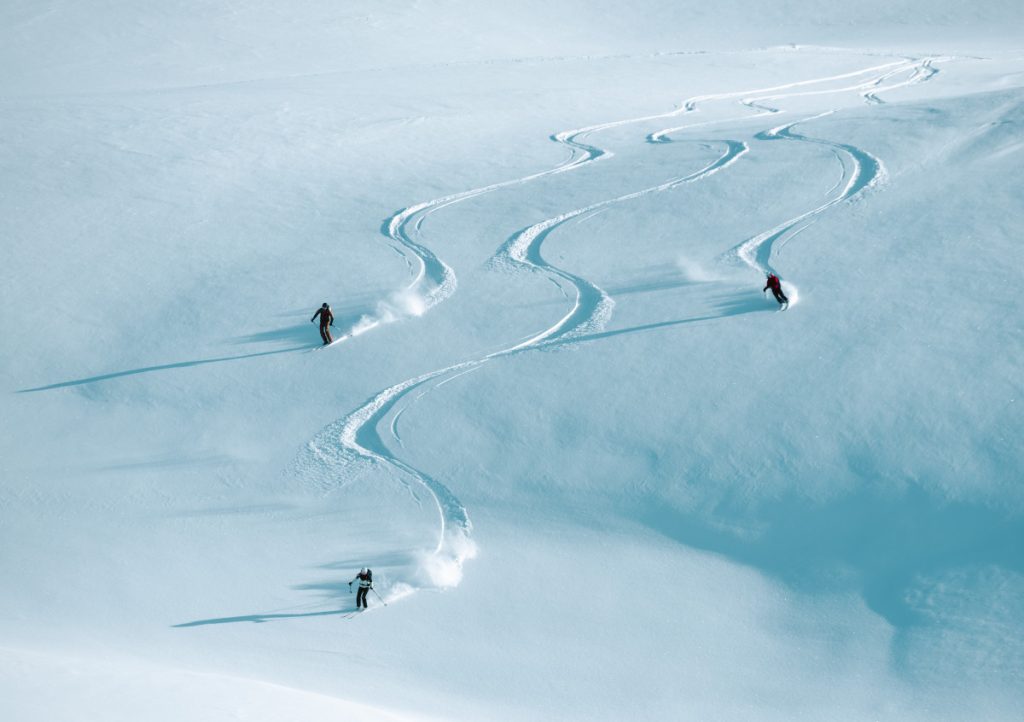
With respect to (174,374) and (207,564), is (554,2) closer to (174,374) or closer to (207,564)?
(174,374)

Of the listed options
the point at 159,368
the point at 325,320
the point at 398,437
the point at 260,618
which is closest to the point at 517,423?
the point at 398,437

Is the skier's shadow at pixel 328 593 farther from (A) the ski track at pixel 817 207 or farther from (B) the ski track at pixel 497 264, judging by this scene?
(A) the ski track at pixel 817 207

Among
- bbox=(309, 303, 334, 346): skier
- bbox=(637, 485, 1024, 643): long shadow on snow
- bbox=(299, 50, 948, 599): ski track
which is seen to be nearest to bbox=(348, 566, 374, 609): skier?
bbox=(299, 50, 948, 599): ski track

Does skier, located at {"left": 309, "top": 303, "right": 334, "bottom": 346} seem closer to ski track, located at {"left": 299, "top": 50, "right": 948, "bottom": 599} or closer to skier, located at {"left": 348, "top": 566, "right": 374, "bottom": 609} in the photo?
ski track, located at {"left": 299, "top": 50, "right": 948, "bottom": 599}

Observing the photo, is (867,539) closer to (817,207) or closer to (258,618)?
(258,618)

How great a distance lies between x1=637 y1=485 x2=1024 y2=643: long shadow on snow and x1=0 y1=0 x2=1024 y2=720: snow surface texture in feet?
0.13

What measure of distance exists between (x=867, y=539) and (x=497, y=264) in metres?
9.21

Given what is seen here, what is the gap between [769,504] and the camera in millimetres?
13336

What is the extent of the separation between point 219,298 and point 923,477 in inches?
498

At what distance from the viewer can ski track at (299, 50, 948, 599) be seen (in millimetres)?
14016

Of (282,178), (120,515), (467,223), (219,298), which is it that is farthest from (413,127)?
(120,515)

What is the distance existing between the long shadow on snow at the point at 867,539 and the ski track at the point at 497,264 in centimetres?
296

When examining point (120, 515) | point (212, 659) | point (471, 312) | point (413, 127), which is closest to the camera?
point (212, 659)

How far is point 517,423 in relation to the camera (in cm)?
1503
